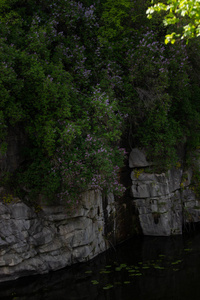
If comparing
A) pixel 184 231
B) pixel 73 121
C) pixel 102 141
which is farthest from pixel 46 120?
pixel 184 231

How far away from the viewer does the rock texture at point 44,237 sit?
979cm

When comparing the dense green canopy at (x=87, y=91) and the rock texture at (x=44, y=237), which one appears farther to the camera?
the rock texture at (x=44, y=237)

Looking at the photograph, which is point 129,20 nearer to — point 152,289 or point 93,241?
point 93,241

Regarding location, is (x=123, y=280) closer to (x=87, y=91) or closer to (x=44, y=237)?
(x=44, y=237)

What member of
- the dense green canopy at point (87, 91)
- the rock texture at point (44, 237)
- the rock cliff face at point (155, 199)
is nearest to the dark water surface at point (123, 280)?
the rock texture at point (44, 237)

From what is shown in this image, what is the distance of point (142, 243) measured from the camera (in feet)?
43.6

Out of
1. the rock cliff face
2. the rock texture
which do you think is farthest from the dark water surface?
the rock cliff face

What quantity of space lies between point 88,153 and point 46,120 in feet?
5.61

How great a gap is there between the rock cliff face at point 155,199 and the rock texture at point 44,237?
3365 millimetres

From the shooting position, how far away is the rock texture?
9.79m

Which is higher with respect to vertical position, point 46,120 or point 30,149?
point 46,120

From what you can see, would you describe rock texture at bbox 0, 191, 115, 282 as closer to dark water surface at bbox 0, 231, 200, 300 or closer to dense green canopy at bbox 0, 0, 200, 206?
dark water surface at bbox 0, 231, 200, 300

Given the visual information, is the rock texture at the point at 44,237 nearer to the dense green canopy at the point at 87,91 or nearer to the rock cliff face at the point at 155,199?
the dense green canopy at the point at 87,91

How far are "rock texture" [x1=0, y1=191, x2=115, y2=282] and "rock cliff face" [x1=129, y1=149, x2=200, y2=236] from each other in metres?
3.37
